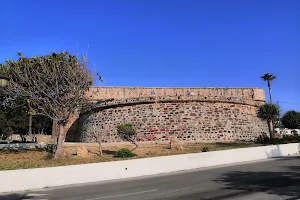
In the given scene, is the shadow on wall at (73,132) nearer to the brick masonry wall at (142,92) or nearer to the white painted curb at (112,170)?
the brick masonry wall at (142,92)

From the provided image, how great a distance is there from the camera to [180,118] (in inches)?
996

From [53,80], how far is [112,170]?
7.08 meters

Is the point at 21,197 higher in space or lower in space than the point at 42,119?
lower

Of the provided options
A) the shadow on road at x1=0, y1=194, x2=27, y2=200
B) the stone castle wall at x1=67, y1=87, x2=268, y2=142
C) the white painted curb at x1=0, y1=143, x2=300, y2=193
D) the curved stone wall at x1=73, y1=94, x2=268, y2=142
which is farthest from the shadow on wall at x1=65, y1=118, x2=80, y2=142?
the shadow on road at x1=0, y1=194, x2=27, y2=200

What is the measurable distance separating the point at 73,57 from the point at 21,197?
9.82m

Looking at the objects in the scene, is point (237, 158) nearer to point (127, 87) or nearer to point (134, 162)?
point (134, 162)

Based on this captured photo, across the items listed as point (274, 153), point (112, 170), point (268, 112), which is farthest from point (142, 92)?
point (112, 170)

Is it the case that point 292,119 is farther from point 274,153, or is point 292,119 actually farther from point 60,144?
point 60,144

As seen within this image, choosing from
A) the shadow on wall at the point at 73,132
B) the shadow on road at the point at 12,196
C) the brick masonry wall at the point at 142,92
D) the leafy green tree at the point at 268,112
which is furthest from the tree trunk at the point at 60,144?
the leafy green tree at the point at 268,112

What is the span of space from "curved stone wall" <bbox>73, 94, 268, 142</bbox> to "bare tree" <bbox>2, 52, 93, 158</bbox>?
31.6 feet

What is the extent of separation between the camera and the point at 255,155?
18.0 meters

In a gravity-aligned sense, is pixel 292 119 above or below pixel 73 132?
above

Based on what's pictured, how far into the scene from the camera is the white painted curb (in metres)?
10.1

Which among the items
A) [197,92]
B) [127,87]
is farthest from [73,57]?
[197,92]
